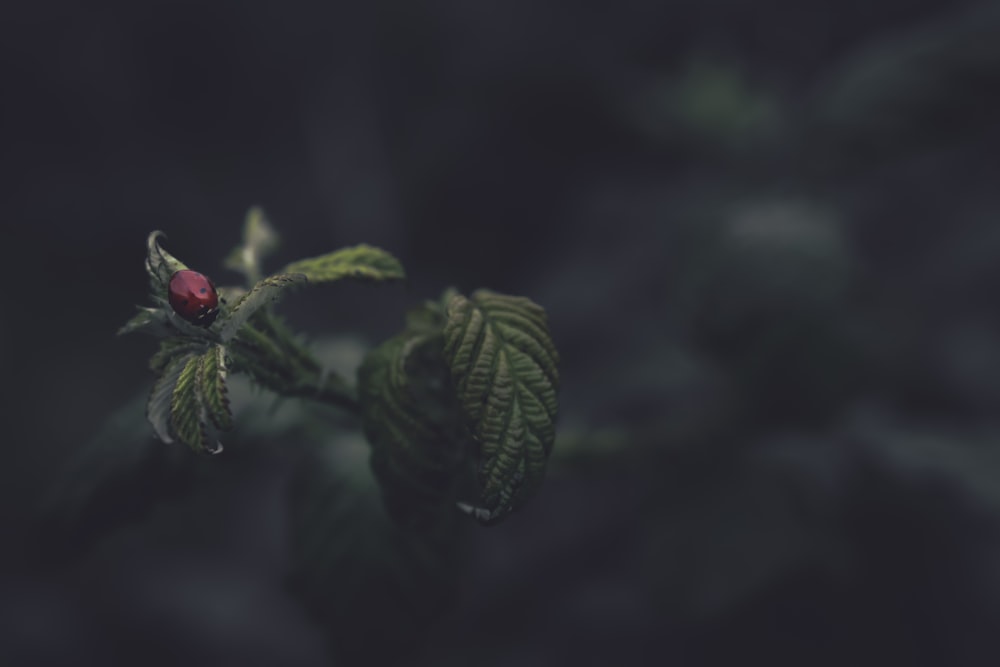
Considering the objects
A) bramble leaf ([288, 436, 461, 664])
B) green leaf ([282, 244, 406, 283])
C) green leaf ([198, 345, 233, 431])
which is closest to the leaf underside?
green leaf ([198, 345, 233, 431])

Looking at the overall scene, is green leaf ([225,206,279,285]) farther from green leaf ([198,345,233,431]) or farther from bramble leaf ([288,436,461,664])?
bramble leaf ([288,436,461,664])

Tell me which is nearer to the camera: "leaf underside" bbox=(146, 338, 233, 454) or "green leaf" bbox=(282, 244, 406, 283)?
"leaf underside" bbox=(146, 338, 233, 454)

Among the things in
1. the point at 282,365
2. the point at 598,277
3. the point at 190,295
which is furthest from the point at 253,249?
the point at 598,277

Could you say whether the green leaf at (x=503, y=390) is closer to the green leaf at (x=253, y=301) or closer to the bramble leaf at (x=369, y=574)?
the green leaf at (x=253, y=301)

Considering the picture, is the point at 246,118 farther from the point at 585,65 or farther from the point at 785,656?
the point at 785,656

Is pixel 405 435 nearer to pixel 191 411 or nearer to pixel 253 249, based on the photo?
pixel 191 411

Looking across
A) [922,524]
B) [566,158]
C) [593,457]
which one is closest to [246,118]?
[566,158]
